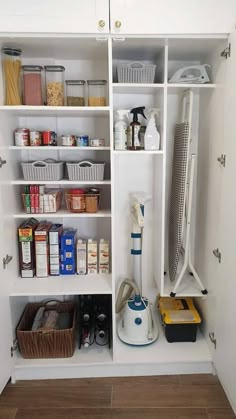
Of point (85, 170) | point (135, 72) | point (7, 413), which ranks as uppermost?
point (135, 72)

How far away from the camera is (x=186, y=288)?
6.47 feet

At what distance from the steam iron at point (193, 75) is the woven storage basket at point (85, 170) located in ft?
2.11

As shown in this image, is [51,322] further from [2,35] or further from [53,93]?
[2,35]

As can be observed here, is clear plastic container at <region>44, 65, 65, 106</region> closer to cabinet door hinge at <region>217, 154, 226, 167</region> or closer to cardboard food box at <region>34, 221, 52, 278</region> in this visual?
cardboard food box at <region>34, 221, 52, 278</region>

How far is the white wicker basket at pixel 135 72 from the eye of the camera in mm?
1757

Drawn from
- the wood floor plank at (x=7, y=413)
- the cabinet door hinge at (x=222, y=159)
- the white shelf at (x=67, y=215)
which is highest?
the cabinet door hinge at (x=222, y=159)

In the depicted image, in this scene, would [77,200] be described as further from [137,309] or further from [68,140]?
[137,309]

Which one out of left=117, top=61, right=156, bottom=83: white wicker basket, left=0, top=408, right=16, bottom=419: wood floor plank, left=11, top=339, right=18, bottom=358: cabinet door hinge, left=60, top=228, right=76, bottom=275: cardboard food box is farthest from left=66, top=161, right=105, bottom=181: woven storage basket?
left=0, top=408, right=16, bottom=419: wood floor plank

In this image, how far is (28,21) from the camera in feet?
4.85

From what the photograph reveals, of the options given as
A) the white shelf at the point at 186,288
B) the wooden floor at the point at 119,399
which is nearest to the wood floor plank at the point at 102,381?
the wooden floor at the point at 119,399

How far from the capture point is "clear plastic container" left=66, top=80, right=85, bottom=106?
5.88 ft

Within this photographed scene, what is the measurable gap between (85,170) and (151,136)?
42 cm

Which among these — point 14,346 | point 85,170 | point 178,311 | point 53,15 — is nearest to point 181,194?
point 85,170

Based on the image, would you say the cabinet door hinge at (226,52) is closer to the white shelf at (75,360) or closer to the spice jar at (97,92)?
the spice jar at (97,92)
